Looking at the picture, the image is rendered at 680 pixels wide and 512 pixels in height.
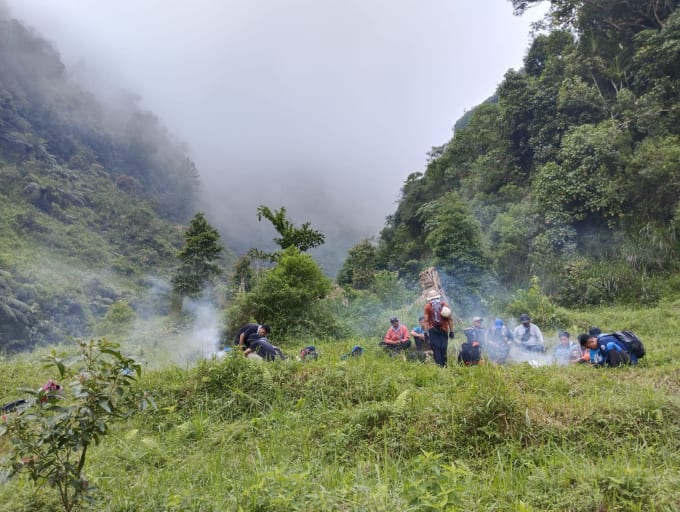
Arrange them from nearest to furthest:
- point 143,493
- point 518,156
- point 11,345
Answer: point 143,493 < point 518,156 < point 11,345

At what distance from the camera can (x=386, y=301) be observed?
52.5 ft

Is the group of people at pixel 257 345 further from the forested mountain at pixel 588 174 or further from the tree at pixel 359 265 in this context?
the tree at pixel 359 265

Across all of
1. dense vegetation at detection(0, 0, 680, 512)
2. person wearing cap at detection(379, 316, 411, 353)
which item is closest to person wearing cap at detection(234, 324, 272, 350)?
dense vegetation at detection(0, 0, 680, 512)

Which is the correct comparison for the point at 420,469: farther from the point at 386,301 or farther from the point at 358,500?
the point at 386,301

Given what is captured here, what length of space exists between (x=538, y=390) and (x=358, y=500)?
313 centimetres

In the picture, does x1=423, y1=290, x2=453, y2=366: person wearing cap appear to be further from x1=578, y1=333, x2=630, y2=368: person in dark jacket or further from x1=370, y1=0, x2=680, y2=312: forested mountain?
x1=370, y1=0, x2=680, y2=312: forested mountain

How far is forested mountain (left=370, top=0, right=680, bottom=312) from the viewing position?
13.3m

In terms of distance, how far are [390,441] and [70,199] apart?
186ft

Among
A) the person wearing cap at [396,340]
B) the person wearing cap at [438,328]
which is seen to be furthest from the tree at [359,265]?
the person wearing cap at [438,328]

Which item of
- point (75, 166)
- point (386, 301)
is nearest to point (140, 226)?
point (75, 166)

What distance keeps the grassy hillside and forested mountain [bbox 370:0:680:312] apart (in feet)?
30.8

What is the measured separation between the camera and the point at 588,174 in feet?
49.6

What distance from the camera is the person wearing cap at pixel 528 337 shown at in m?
8.23

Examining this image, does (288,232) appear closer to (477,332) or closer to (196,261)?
(196,261)
